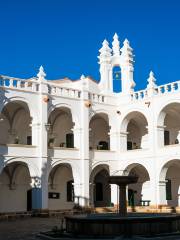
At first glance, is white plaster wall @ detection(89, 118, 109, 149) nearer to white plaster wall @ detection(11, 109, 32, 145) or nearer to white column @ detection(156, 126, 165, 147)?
white plaster wall @ detection(11, 109, 32, 145)

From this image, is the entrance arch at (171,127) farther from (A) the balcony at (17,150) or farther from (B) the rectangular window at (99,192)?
(A) the balcony at (17,150)

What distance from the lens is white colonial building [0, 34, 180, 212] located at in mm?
27188

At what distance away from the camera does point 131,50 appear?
33625 millimetres

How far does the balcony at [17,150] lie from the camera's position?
84.7ft

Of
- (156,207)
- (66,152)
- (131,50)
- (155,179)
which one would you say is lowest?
(156,207)

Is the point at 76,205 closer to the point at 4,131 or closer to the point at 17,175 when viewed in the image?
the point at 17,175

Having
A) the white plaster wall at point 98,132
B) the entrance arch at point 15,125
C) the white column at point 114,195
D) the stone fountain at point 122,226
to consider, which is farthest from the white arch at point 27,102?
the stone fountain at point 122,226

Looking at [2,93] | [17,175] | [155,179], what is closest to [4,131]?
[17,175]

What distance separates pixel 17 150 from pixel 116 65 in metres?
11.6

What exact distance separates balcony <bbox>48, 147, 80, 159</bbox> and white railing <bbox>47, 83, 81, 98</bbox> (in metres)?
3.56

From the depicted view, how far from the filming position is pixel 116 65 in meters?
33.9

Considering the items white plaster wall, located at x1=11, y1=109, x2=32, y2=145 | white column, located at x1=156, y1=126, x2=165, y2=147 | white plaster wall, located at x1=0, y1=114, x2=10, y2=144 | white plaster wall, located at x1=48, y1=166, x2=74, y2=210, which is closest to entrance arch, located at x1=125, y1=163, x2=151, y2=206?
white column, located at x1=156, y1=126, x2=165, y2=147

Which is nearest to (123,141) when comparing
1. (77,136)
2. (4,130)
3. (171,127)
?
(77,136)

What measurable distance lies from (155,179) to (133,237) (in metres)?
15.4
